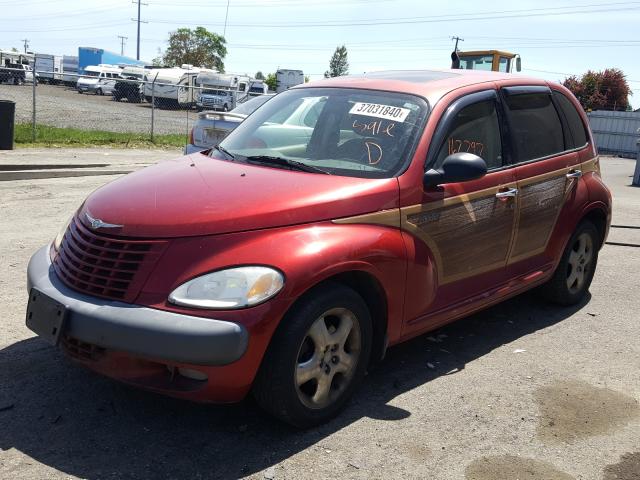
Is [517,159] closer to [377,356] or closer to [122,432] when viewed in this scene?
[377,356]

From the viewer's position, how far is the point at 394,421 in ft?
12.4

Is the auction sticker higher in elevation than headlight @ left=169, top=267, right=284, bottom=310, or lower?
higher

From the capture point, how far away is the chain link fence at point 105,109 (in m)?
20.4

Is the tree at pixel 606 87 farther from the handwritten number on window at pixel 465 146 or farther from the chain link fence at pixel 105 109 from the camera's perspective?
the handwritten number on window at pixel 465 146

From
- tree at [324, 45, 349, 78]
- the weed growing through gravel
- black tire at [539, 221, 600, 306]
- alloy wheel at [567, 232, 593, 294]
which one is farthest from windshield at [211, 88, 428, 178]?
tree at [324, 45, 349, 78]

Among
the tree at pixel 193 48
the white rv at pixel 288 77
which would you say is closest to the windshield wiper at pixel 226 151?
the white rv at pixel 288 77

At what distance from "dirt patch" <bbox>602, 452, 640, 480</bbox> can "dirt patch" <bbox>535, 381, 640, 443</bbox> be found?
25cm

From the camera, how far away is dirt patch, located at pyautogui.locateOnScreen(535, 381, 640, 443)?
12.5 ft

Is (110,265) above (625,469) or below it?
above

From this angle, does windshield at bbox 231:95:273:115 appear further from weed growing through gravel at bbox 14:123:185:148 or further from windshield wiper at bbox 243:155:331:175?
windshield wiper at bbox 243:155:331:175

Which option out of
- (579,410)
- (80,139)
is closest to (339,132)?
(579,410)

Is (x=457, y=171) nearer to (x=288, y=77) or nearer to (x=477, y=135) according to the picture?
(x=477, y=135)

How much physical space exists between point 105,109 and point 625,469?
107ft

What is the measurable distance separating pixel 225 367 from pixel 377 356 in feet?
3.67
